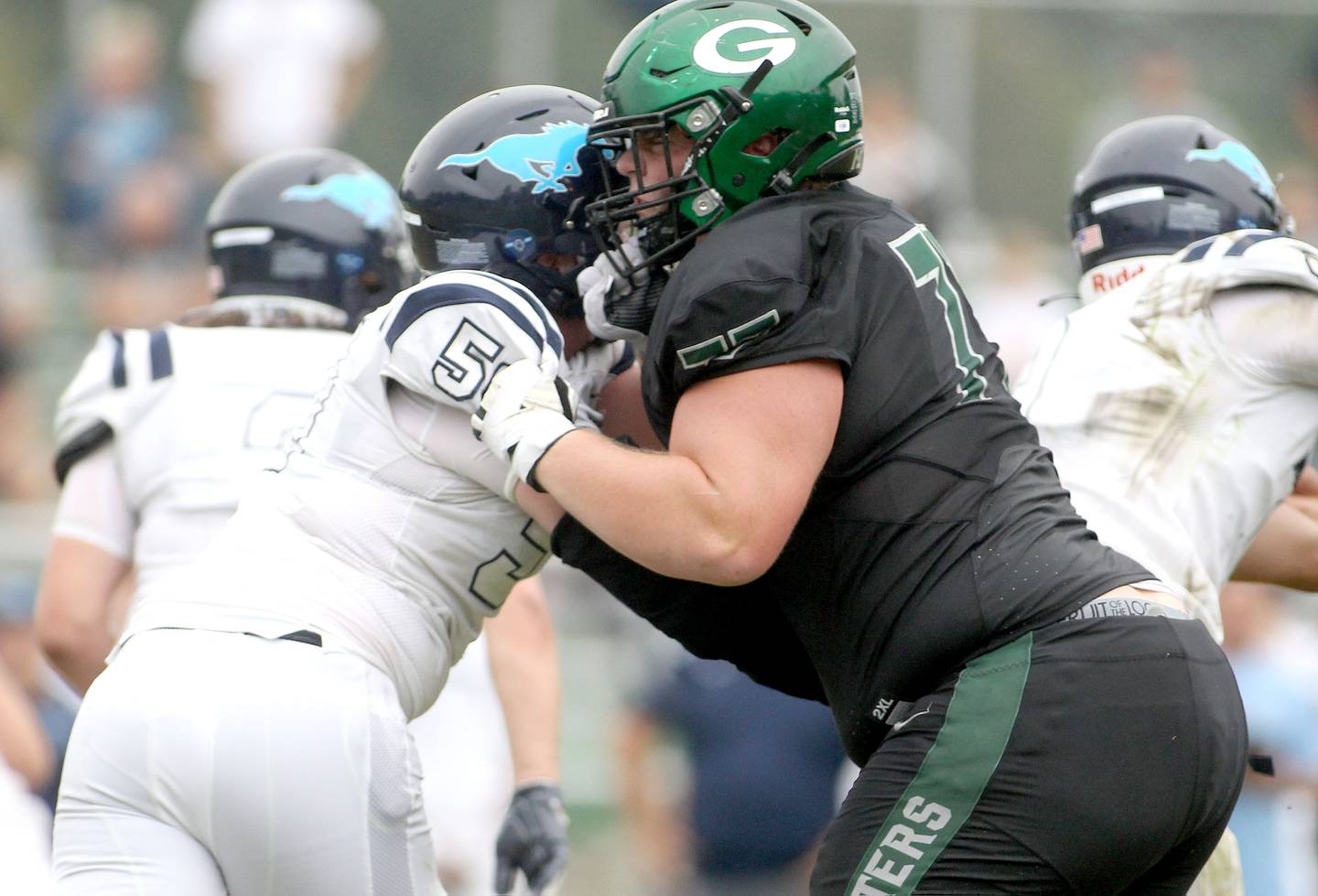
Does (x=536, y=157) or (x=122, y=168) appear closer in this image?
(x=536, y=157)

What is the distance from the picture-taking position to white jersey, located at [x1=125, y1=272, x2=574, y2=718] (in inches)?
129

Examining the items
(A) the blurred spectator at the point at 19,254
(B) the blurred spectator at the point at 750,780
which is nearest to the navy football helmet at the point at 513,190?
(B) the blurred spectator at the point at 750,780

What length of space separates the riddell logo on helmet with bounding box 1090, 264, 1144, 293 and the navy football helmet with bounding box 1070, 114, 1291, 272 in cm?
4

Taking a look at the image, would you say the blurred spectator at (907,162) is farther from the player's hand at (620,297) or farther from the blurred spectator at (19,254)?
the player's hand at (620,297)

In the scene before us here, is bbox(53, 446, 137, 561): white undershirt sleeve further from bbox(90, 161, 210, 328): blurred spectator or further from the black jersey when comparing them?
bbox(90, 161, 210, 328): blurred spectator

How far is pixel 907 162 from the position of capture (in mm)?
10289

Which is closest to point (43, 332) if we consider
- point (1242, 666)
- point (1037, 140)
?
point (1037, 140)

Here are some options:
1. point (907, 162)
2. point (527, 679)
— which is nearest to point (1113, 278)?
point (527, 679)

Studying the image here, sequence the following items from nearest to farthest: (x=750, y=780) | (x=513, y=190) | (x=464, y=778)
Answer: (x=513, y=190) → (x=464, y=778) → (x=750, y=780)

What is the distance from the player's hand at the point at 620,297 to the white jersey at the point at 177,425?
104cm

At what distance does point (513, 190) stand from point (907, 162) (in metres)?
6.95

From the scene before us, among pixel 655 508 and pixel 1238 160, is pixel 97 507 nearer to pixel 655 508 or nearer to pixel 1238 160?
pixel 655 508

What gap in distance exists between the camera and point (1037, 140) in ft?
35.6

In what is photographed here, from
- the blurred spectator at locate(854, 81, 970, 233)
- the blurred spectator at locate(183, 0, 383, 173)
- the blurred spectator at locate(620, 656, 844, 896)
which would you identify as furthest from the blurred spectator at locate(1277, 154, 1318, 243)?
the blurred spectator at locate(183, 0, 383, 173)
